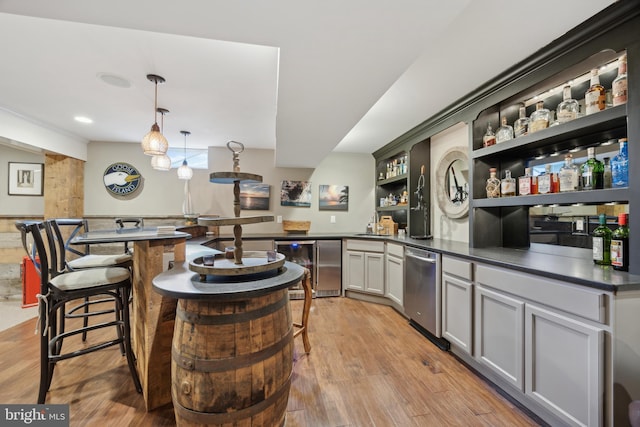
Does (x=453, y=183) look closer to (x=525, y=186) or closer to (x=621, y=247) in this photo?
(x=525, y=186)

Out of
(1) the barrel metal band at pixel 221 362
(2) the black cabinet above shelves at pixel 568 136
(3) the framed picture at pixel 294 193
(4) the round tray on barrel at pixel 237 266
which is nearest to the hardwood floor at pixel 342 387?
(1) the barrel metal band at pixel 221 362

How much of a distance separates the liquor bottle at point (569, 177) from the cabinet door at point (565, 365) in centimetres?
84

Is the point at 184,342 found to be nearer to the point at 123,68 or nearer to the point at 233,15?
the point at 233,15

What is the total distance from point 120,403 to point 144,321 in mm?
588

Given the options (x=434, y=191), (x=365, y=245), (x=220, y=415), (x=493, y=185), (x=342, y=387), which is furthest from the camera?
(x=365, y=245)

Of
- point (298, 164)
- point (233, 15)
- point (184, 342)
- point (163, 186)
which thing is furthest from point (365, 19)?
point (163, 186)

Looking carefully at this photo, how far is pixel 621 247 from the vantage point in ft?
4.46

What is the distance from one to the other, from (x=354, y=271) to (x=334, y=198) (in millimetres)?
1424

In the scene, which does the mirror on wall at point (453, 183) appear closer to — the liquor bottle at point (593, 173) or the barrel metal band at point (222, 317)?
the liquor bottle at point (593, 173)

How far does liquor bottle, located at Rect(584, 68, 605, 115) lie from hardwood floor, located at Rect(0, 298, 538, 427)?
1835 mm

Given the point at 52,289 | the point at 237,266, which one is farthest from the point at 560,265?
the point at 52,289

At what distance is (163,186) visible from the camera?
4363 millimetres

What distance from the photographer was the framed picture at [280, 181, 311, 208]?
449 centimetres

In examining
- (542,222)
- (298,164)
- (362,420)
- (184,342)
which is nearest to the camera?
(184,342)
